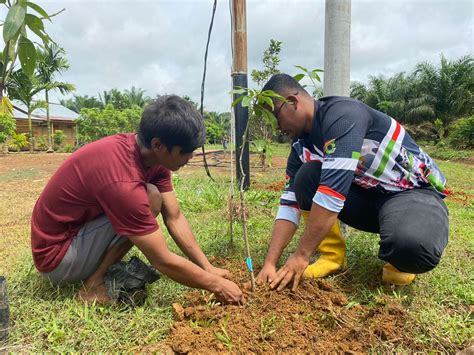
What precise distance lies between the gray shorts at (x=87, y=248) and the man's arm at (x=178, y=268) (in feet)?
1.02

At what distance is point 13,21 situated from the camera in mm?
867

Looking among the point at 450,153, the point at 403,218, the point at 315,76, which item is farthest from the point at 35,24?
the point at 450,153

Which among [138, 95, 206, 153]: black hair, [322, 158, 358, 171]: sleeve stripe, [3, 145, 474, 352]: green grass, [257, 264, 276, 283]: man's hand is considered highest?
[138, 95, 206, 153]: black hair

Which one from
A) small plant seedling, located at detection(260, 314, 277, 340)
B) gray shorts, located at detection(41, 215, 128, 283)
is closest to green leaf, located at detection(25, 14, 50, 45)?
gray shorts, located at detection(41, 215, 128, 283)

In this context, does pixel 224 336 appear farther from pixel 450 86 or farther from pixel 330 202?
pixel 450 86

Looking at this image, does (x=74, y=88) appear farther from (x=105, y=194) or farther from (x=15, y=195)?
(x=105, y=194)

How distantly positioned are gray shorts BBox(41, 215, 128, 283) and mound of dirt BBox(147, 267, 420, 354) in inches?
19.1

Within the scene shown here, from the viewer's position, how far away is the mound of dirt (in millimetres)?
1544

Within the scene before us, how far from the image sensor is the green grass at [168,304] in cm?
162

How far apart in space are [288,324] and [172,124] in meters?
1.01

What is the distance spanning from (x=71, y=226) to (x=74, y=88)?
17.4 metres

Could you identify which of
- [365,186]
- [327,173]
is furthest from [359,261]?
[327,173]

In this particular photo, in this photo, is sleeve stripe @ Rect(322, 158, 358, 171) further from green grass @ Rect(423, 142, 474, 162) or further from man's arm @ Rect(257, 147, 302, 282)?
green grass @ Rect(423, 142, 474, 162)

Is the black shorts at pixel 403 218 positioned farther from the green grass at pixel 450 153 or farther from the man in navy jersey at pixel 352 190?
the green grass at pixel 450 153
